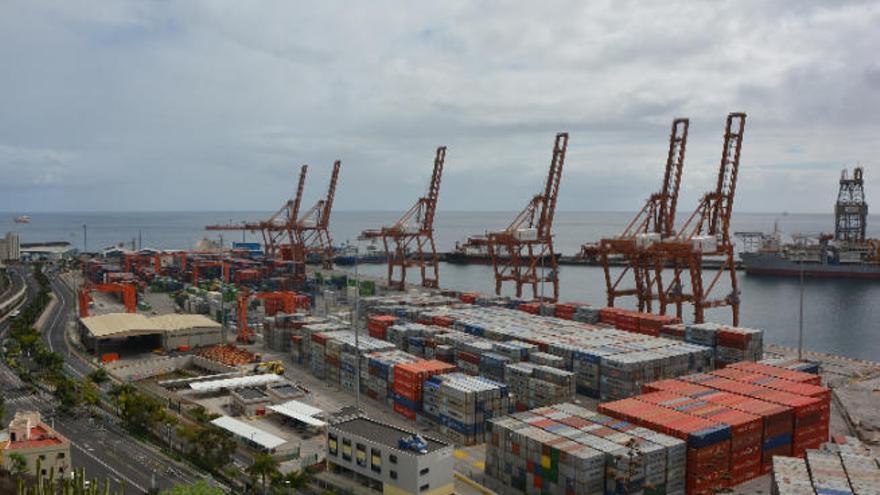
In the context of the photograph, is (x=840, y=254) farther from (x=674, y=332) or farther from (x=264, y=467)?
(x=264, y=467)

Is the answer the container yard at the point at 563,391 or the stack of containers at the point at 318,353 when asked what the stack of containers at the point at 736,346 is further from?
the stack of containers at the point at 318,353

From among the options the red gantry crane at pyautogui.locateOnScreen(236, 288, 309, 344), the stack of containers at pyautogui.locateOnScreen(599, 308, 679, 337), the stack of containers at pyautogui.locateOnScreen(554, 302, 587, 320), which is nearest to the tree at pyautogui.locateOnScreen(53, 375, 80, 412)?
the red gantry crane at pyautogui.locateOnScreen(236, 288, 309, 344)

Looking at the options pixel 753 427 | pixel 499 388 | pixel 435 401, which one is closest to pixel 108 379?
pixel 435 401

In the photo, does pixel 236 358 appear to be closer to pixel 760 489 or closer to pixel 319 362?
pixel 319 362

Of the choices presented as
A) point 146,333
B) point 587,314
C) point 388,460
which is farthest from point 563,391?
point 146,333

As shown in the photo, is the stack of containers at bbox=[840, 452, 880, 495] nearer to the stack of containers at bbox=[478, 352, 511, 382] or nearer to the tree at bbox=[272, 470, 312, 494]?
the stack of containers at bbox=[478, 352, 511, 382]

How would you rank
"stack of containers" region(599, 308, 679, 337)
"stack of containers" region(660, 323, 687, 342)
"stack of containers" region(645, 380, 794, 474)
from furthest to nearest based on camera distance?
"stack of containers" region(599, 308, 679, 337)
"stack of containers" region(660, 323, 687, 342)
"stack of containers" region(645, 380, 794, 474)

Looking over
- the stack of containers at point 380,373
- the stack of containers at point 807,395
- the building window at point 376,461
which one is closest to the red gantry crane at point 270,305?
the stack of containers at point 380,373
